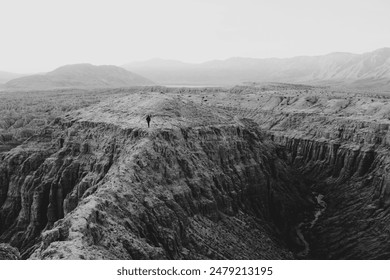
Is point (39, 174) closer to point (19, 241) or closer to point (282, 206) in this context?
point (19, 241)

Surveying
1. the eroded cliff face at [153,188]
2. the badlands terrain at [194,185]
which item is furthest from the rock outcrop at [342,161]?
the eroded cliff face at [153,188]

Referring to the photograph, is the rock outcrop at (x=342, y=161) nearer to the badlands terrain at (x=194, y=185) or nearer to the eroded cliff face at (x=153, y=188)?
the badlands terrain at (x=194, y=185)

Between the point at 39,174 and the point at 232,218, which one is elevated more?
the point at 39,174

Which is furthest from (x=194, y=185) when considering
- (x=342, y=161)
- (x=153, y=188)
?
→ (x=342, y=161)

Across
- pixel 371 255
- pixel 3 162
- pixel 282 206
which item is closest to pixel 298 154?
pixel 282 206

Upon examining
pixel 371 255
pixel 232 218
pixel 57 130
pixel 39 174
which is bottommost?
pixel 371 255
